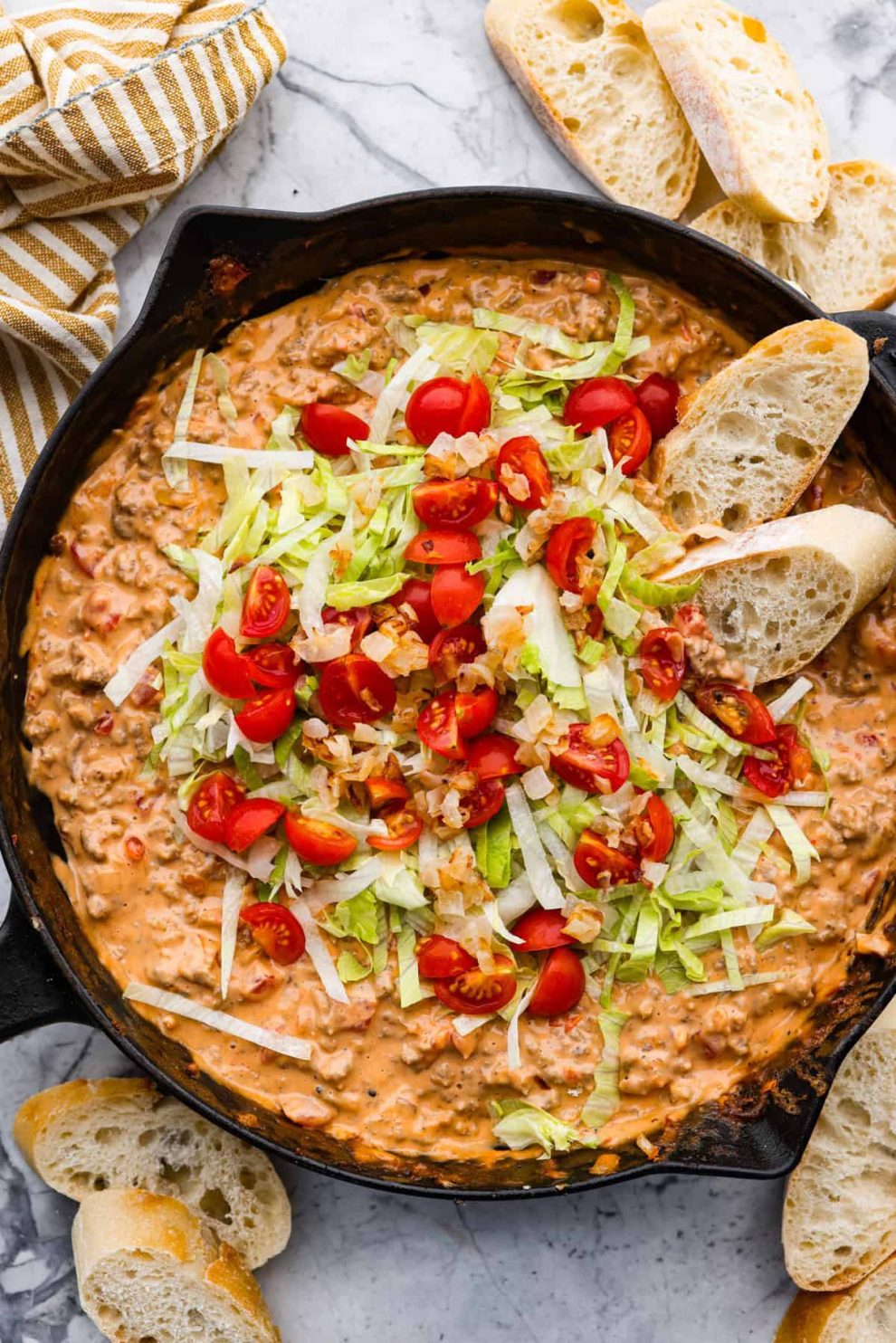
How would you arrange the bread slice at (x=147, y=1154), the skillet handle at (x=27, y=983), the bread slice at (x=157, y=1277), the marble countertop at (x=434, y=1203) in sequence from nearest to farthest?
1. the skillet handle at (x=27, y=983)
2. the bread slice at (x=157, y=1277)
3. the bread slice at (x=147, y=1154)
4. the marble countertop at (x=434, y=1203)

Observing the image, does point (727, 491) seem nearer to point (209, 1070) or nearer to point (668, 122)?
point (668, 122)

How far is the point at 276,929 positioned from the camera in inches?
123

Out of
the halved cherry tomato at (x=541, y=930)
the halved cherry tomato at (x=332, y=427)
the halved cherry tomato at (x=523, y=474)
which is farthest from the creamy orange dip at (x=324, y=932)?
the halved cherry tomato at (x=523, y=474)

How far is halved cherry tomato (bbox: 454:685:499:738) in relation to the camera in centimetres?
300

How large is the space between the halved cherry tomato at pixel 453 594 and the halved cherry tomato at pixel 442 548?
0.07 ft

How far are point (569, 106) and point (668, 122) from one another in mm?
277

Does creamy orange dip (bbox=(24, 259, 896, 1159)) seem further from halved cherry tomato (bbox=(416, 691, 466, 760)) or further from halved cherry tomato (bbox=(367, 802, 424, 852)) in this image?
halved cherry tomato (bbox=(416, 691, 466, 760))

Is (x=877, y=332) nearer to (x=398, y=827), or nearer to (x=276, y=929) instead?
(x=398, y=827)

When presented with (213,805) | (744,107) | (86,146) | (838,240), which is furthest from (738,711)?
(86,146)

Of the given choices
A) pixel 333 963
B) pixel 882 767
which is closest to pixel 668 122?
pixel 882 767

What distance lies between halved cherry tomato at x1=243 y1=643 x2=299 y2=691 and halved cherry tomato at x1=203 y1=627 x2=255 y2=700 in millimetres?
19

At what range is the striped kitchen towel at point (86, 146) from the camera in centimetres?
329

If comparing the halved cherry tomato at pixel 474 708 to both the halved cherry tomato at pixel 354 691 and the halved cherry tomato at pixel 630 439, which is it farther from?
the halved cherry tomato at pixel 630 439

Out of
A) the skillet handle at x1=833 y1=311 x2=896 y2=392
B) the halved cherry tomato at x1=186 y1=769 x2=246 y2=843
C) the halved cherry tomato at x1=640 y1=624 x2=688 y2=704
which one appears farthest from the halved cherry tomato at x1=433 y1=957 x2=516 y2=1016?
the skillet handle at x1=833 y1=311 x2=896 y2=392
